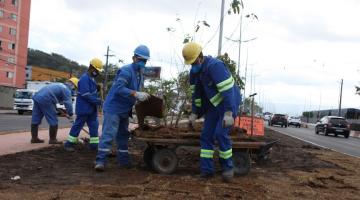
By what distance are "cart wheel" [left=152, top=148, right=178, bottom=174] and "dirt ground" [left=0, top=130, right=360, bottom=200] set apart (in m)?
0.14

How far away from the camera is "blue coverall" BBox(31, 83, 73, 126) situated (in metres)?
11.2

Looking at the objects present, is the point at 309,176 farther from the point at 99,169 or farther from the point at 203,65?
the point at 99,169

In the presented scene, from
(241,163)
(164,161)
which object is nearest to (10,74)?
(164,161)

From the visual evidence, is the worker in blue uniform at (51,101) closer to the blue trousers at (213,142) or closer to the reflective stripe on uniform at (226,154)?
the blue trousers at (213,142)

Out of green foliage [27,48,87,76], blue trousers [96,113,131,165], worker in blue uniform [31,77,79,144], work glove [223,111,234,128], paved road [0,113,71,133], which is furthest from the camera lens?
green foliage [27,48,87,76]

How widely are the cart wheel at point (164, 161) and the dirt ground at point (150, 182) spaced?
0.14 metres

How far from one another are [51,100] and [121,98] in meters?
3.77

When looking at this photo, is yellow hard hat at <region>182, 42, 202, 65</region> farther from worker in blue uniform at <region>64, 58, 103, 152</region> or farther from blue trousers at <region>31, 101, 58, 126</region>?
blue trousers at <region>31, 101, 58, 126</region>

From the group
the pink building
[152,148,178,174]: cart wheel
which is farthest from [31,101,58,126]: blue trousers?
the pink building

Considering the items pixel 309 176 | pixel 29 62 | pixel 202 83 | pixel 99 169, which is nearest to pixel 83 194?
pixel 99 169

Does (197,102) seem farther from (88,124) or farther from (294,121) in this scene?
(294,121)

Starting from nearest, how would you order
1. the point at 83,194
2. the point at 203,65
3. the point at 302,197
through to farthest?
the point at 83,194 → the point at 302,197 → the point at 203,65

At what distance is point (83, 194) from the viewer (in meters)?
5.81

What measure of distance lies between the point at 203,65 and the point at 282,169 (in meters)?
2.80
